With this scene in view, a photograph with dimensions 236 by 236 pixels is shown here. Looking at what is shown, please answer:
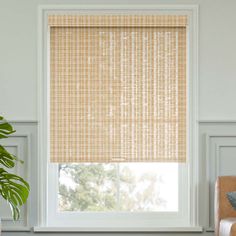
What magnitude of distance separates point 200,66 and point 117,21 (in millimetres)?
743

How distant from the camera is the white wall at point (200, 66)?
4.97 m

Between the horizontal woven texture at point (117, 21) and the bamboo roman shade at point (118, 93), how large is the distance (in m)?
0.02

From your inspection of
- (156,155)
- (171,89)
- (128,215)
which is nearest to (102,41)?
(171,89)

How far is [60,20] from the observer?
4973 millimetres

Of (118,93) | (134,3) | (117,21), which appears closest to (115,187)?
(118,93)

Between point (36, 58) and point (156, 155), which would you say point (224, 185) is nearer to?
point (156, 155)

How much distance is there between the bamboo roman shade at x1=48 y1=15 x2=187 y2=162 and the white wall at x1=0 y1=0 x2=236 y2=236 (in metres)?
0.15

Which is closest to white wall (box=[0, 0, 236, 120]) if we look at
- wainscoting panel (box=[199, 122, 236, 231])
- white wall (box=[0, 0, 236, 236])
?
white wall (box=[0, 0, 236, 236])

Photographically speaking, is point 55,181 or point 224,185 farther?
point 55,181

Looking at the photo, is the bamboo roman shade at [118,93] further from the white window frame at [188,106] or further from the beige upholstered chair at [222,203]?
the beige upholstered chair at [222,203]

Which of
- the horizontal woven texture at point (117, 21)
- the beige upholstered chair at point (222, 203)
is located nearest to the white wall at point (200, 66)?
the horizontal woven texture at point (117, 21)

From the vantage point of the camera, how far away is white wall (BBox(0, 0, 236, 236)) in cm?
497

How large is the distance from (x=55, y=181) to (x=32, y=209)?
0.29 metres

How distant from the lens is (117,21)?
497 cm
